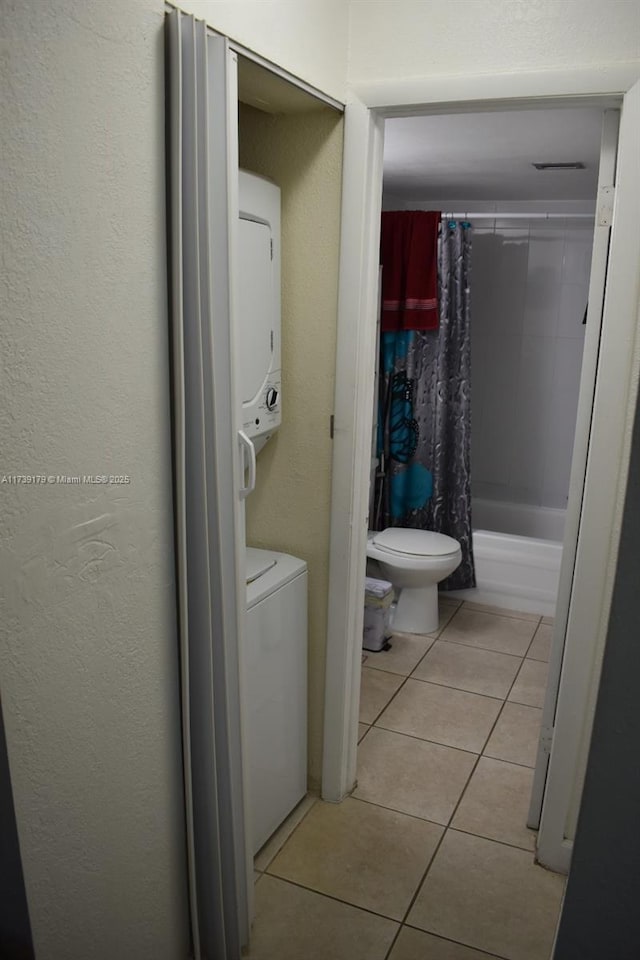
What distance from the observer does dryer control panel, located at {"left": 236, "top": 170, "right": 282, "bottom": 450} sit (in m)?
1.96

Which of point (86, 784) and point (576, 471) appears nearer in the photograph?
point (86, 784)

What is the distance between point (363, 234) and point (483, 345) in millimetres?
2952

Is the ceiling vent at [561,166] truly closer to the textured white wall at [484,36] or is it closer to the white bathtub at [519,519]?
the textured white wall at [484,36]

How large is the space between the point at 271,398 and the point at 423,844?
1.41 m

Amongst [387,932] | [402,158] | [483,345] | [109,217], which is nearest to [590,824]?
[109,217]

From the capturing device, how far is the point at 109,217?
4.26ft

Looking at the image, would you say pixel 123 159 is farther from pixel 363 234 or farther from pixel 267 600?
pixel 267 600

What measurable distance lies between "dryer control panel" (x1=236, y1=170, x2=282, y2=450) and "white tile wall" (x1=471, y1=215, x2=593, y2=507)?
2926mm

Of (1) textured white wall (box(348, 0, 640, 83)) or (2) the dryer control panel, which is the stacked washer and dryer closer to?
(2) the dryer control panel

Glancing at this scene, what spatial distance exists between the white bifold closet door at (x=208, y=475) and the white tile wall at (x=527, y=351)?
11.5ft

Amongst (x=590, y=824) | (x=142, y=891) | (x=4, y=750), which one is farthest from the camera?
(x=142, y=891)

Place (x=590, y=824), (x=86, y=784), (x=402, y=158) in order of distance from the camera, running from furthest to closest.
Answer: (x=402, y=158), (x=86, y=784), (x=590, y=824)

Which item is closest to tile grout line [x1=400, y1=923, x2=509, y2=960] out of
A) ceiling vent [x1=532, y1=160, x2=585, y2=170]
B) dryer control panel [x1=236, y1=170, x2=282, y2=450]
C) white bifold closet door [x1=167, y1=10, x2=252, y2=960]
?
white bifold closet door [x1=167, y1=10, x2=252, y2=960]

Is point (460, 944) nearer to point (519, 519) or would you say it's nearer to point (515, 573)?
point (515, 573)
